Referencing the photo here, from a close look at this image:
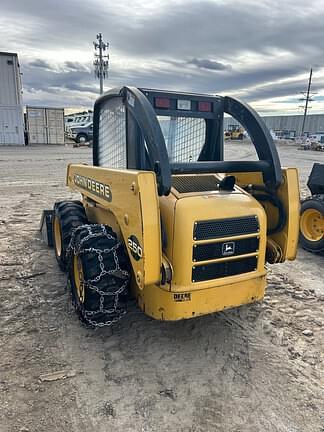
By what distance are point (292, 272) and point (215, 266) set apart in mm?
2283

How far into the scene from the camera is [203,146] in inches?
145

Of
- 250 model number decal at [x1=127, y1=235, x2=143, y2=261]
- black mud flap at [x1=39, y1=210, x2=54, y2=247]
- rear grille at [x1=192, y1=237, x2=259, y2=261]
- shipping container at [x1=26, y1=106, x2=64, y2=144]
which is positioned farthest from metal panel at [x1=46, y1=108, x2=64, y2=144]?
rear grille at [x1=192, y1=237, x2=259, y2=261]

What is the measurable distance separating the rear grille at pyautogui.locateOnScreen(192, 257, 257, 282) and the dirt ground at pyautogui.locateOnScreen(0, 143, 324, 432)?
650 mm

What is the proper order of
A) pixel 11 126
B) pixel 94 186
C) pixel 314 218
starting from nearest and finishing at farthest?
pixel 94 186
pixel 314 218
pixel 11 126

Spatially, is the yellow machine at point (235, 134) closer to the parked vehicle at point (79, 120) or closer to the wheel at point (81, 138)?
the parked vehicle at point (79, 120)

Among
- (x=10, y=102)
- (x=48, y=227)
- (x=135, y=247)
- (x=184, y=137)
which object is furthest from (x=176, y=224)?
(x=10, y=102)

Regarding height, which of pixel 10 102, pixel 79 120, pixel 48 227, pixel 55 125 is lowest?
pixel 48 227

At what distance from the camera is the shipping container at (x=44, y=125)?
25817mm

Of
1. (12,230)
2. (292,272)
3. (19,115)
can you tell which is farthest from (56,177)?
(19,115)

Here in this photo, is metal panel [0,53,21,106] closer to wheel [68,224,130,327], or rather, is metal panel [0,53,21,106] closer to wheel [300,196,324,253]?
wheel [300,196,324,253]

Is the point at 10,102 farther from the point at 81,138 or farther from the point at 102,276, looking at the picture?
the point at 102,276

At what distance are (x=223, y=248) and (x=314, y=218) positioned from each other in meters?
3.26

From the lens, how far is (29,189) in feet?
32.1

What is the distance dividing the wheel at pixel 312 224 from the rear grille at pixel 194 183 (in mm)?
2625
